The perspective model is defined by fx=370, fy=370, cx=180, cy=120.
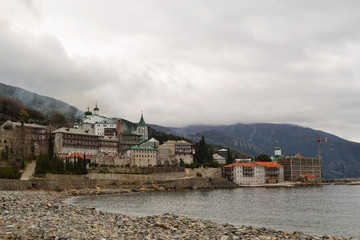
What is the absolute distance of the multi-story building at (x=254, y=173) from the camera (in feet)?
429

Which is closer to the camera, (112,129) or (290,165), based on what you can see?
(112,129)

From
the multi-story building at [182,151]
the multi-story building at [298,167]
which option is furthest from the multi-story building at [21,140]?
the multi-story building at [298,167]

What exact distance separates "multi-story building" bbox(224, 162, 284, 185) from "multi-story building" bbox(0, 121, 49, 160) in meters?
62.7

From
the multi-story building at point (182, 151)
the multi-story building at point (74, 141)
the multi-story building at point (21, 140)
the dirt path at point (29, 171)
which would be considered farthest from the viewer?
the multi-story building at point (182, 151)

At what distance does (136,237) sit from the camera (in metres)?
27.0

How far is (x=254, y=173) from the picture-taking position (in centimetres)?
13612

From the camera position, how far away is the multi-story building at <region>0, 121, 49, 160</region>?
9700cm

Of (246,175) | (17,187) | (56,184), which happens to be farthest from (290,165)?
(17,187)

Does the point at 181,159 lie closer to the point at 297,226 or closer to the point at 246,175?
the point at 246,175

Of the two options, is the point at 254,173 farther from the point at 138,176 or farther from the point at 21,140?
the point at 21,140

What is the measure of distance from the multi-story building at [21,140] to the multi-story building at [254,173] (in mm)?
62665

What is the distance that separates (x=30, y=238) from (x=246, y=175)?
4553 inches

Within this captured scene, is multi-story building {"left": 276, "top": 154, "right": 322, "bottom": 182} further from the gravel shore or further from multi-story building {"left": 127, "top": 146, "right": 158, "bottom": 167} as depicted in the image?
the gravel shore

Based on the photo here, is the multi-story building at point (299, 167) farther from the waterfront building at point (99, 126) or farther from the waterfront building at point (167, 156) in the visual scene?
the waterfront building at point (99, 126)
